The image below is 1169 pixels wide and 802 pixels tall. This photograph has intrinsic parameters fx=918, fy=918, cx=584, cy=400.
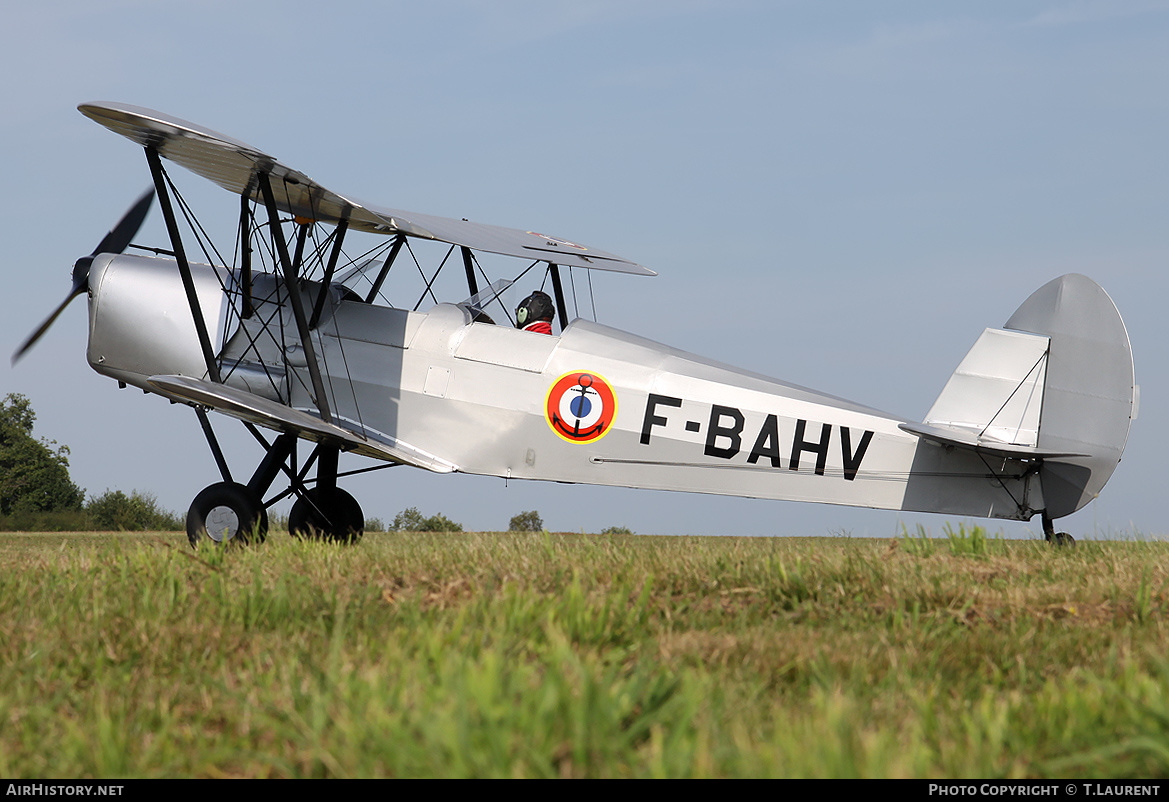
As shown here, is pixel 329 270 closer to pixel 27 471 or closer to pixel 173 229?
pixel 173 229

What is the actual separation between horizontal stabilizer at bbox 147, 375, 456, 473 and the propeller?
8.12 ft

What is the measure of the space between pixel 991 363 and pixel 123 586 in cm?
681

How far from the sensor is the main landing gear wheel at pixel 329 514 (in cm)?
862

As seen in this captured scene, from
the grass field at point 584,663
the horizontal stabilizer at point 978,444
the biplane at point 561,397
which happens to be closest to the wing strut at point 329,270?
the biplane at point 561,397

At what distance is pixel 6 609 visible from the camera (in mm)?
3916

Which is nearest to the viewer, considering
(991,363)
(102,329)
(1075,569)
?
(1075,569)

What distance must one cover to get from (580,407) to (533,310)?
4.09ft

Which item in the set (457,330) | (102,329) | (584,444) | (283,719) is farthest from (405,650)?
(102,329)

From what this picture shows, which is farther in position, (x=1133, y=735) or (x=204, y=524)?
(x=204, y=524)

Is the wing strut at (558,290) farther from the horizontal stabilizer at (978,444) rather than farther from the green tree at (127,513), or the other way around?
the green tree at (127,513)

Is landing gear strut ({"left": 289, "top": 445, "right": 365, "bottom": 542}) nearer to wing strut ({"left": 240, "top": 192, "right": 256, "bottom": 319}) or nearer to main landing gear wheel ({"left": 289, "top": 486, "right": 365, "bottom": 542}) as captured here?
main landing gear wheel ({"left": 289, "top": 486, "right": 365, "bottom": 542})

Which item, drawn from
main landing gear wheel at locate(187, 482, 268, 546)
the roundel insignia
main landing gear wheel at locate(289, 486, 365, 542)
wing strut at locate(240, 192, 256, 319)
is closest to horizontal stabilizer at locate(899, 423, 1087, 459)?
the roundel insignia

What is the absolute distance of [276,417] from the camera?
710cm

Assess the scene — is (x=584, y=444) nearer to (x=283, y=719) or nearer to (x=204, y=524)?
(x=204, y=524)
